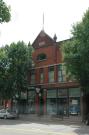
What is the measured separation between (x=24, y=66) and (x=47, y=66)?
326 centimetres

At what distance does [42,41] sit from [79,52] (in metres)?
17.6

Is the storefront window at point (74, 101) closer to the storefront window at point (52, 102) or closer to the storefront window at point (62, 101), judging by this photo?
the storefront window at point (62, 101)

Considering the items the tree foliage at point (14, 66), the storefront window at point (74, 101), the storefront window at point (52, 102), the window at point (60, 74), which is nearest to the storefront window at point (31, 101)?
the storefront window at point (52, 102)

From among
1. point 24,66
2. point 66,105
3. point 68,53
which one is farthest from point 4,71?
point 68,53

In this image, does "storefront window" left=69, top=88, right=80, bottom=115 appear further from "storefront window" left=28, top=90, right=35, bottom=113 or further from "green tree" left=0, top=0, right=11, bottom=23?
"green tree" left=0, top=0, right=11, bottom=23

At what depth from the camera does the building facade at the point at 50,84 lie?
4175 centimetres

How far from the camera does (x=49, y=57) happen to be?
149 feet

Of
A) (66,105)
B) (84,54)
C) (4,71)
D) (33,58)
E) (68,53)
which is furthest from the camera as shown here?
(33,58)

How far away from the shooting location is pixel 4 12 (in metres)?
8.23

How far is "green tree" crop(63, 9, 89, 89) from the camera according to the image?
100 feet

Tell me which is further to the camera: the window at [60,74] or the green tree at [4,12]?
the window at [60,74]

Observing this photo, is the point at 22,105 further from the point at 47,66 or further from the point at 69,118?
the point at 69,118

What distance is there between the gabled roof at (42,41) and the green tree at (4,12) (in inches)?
Answer: 1464

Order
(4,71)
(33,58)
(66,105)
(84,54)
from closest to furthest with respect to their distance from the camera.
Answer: (84,54), (66,105), (4,71), (33,58)
